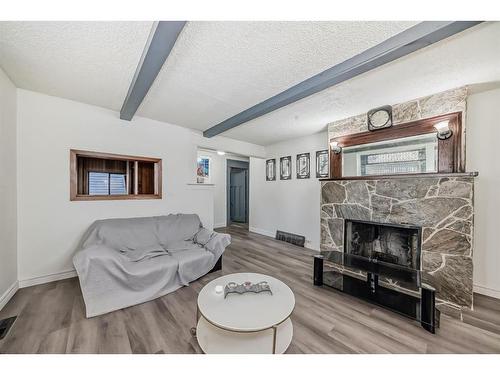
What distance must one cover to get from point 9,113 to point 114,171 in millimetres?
1704

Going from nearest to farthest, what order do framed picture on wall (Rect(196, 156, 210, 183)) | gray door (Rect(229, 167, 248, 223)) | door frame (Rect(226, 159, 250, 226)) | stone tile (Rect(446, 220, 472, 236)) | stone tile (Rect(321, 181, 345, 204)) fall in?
stone tile (Rect(446, 220, 472, 236)) → stone tile (Rect(321, 181, 345, 204)) → framed picture on wall (Rect(196, 156, 210, 183)) → door frame (Rect(226, 159, 250, 226)) → gray door (Rect(229, 167, 248, 223))

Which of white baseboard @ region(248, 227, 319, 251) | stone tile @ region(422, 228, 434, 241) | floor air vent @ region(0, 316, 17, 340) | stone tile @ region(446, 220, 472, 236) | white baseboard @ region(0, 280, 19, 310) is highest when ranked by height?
stone tile @ region(446, 220, 472, 236)

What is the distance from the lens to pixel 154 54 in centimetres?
157

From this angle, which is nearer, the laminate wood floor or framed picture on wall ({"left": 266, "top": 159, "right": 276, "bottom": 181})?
the laminate wood floor

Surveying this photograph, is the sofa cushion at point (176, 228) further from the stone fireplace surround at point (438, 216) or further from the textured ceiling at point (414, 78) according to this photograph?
the stone fireplace surround at point (438, 216)

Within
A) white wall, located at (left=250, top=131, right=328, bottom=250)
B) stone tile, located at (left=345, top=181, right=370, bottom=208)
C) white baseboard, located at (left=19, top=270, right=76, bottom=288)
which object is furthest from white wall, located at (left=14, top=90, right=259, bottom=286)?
stone tile, located at (left=345, top=181, right=370, bottom=208)

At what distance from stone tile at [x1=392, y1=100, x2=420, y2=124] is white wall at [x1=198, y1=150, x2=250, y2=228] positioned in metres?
4.55

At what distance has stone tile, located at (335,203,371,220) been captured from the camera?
9.35 ft

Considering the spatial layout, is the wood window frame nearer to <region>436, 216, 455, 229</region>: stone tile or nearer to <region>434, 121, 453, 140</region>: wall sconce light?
<region>434, 121, 453, 140</region>: wall sconce light

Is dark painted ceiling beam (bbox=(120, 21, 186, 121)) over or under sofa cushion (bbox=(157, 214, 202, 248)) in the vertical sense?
over

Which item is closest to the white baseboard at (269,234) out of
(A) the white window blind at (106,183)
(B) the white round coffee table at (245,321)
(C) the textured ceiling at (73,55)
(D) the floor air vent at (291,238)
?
(D) the floor air vent at (291,238)

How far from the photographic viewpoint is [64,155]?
262 cm

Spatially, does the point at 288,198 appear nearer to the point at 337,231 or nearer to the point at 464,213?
the point at 337,231

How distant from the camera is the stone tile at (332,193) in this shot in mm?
3138
